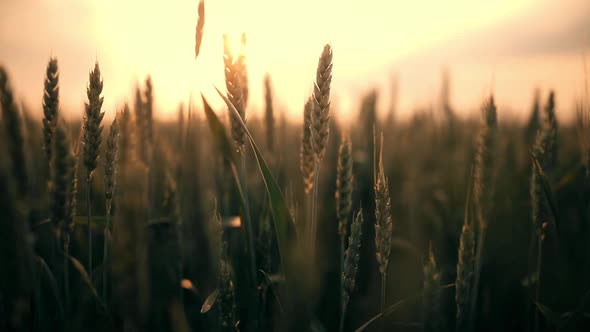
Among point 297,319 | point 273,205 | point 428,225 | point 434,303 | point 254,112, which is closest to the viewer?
point 297,319

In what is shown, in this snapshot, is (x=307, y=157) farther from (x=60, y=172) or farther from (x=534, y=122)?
(x=534, y=122)

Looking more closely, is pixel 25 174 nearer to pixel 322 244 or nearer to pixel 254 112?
pixel 322 244

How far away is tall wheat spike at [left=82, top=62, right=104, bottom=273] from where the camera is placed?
1.22 meters

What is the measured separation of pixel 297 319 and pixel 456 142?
4142 mm

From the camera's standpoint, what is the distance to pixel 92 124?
1237 mm

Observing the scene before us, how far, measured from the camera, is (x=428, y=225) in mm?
3564

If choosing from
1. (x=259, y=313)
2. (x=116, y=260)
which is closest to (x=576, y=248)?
(x=259, y=313)

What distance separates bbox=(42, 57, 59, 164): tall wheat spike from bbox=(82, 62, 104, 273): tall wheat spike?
0.10 metres

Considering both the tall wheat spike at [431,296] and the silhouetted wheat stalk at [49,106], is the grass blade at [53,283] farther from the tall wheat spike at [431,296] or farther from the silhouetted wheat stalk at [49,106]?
the tall wheat spike at [431,296]

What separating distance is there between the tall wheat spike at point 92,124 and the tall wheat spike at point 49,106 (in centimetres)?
10

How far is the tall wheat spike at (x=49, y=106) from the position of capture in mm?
1236

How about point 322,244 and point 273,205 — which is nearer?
point 273,205

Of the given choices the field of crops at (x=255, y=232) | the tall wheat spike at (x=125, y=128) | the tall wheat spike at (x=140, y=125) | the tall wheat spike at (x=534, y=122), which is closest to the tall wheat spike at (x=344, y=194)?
the field of crops at (x=255, y=232)

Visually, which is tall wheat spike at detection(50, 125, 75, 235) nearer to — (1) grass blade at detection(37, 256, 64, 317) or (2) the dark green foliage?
(2) the dark green foliage
